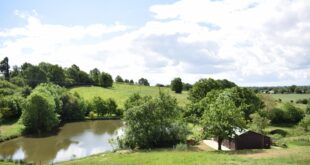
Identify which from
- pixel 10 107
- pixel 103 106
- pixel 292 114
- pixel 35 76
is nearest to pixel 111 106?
pixel 103 106

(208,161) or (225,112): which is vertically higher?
(225,112)

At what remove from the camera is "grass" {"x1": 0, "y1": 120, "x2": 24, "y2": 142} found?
238 ft

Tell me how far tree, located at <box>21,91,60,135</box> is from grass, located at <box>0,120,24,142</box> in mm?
2505

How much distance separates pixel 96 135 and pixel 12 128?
1880 centimetres

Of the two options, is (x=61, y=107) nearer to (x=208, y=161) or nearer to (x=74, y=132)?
(x=74, y=132)

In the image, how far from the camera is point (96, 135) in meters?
78.8

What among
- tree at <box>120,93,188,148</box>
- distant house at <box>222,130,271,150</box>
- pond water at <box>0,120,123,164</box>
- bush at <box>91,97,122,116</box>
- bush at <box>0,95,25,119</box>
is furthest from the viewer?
bush at <box>91,97,122,116</box>

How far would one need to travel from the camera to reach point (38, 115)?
264 feet

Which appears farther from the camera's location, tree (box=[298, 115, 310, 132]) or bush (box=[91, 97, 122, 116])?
bush (box=[91, 97, 122, 116])

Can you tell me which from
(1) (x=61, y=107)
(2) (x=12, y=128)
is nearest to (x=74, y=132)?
(2) (x=12, y=128)

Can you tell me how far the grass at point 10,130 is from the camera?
72.6m

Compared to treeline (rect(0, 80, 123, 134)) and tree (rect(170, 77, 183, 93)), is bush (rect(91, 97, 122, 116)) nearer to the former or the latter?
treeline (rect(0, 80, 123, 134))

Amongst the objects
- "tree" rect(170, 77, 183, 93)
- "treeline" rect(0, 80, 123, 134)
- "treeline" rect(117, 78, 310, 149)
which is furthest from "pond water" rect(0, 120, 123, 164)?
"tree" rect(170, 77, 183, 93)

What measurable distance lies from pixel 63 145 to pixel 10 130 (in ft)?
60.4
